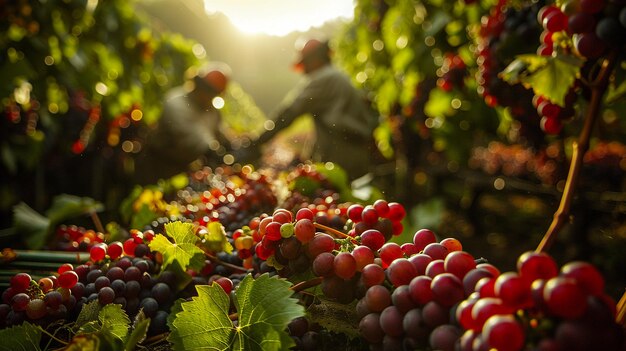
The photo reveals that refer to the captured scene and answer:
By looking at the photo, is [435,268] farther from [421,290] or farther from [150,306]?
[150,306]

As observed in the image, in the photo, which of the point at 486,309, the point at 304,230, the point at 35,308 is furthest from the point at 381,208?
the point at 35,308

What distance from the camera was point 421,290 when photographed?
41cm

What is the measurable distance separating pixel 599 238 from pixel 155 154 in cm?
346

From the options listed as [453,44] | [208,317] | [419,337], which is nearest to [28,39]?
[453,44]

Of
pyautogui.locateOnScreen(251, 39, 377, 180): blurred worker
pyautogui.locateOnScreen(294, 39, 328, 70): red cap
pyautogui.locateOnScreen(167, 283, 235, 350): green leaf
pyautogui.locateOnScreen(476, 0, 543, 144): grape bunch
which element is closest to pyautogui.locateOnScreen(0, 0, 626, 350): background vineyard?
pyautogui.locateOnScreen(251, 39, 377, 180): blurred worker

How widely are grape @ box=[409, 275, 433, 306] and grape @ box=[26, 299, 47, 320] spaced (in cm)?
48

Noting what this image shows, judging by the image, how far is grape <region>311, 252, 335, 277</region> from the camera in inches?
18.4

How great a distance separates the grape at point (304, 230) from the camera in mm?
494

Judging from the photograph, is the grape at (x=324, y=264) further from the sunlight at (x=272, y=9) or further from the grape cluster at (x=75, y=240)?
the sunlight at (x=272, y=9)

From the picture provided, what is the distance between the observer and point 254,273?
66cm

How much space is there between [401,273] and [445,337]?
8 cm

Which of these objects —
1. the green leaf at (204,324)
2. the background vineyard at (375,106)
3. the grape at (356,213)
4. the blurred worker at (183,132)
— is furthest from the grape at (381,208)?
the blurred worker at (183,132)

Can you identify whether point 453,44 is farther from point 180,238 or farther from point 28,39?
point 28,39

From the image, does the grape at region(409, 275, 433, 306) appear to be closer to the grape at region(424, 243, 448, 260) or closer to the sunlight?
the grape at region(424, 243, 448, 260)
